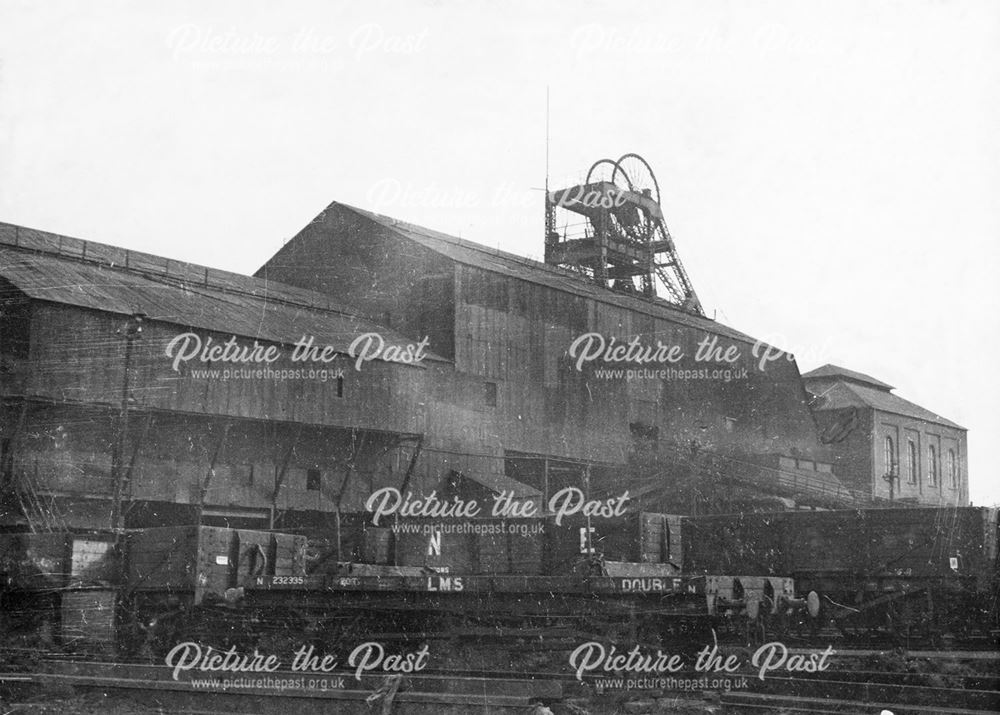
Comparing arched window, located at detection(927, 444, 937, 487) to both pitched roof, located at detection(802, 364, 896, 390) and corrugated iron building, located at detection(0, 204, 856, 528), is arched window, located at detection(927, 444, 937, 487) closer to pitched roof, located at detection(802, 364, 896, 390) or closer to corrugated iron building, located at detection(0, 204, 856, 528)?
pitched roof, located at detection(802, 364, 896, 390)

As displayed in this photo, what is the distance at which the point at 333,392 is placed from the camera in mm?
29891

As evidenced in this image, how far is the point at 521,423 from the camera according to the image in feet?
117

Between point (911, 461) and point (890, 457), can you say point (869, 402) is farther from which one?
point (911, 461)

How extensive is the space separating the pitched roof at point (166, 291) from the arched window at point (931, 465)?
127ft

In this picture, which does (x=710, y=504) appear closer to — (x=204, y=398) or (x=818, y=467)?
(x=204, y=398)

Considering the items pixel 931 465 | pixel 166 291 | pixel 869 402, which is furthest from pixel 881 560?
pixel 931 465

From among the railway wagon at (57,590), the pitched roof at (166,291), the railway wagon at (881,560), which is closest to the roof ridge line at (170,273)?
the pitched roof at (166,291)

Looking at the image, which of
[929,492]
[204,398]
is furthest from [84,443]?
[929,492]

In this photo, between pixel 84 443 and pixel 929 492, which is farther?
pixel 929 492

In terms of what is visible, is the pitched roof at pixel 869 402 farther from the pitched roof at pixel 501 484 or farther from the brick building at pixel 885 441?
the pitched roof at pixel 501 484

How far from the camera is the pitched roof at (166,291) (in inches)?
992

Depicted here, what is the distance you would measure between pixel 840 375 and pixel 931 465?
7662 millimetres

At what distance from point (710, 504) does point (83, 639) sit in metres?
22.0

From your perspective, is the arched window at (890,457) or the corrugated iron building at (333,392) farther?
the arched window at (890,457)
